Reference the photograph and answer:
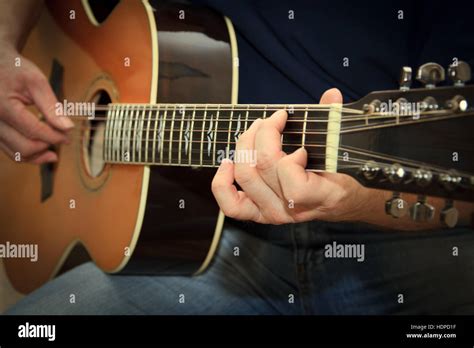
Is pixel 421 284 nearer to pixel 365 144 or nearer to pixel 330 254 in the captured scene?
pixel 330 254

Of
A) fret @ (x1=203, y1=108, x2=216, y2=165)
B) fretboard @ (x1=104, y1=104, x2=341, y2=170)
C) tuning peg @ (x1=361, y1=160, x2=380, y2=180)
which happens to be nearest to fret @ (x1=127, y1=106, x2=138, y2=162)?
fretboard @ (x1=104, y1=104, x2=341, y2=170)

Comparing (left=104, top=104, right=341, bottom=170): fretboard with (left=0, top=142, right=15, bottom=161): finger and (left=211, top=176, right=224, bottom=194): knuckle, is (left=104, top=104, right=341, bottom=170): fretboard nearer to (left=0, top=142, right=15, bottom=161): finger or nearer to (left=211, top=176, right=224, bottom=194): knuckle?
(left=211, top=176, right=224, bottom=194): knuckle

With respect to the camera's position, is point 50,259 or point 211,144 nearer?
point 211,144

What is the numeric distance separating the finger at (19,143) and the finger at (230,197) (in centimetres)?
34

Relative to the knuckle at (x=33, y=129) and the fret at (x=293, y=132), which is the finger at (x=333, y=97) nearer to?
the fret at (x=293, y=132)

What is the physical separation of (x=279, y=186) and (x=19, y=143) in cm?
45

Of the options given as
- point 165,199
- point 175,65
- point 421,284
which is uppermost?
point 175,65

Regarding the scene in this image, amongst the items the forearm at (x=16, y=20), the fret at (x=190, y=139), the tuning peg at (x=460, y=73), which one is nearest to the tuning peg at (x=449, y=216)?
the tuning peg at (x=460, y=73)

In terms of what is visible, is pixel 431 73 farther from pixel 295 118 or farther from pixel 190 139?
pixel 190 139

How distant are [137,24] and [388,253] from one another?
473 millimetres

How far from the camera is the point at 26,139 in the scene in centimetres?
94

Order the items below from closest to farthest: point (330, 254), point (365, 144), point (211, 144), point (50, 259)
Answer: point (365, 144) → point (211, 144) → point (330, 254) → point (50, 259)

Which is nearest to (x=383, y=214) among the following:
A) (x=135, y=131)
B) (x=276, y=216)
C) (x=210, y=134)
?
(x=276, y=216)

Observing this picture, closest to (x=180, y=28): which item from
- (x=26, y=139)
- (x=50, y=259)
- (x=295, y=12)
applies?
(x=295, y=12)
